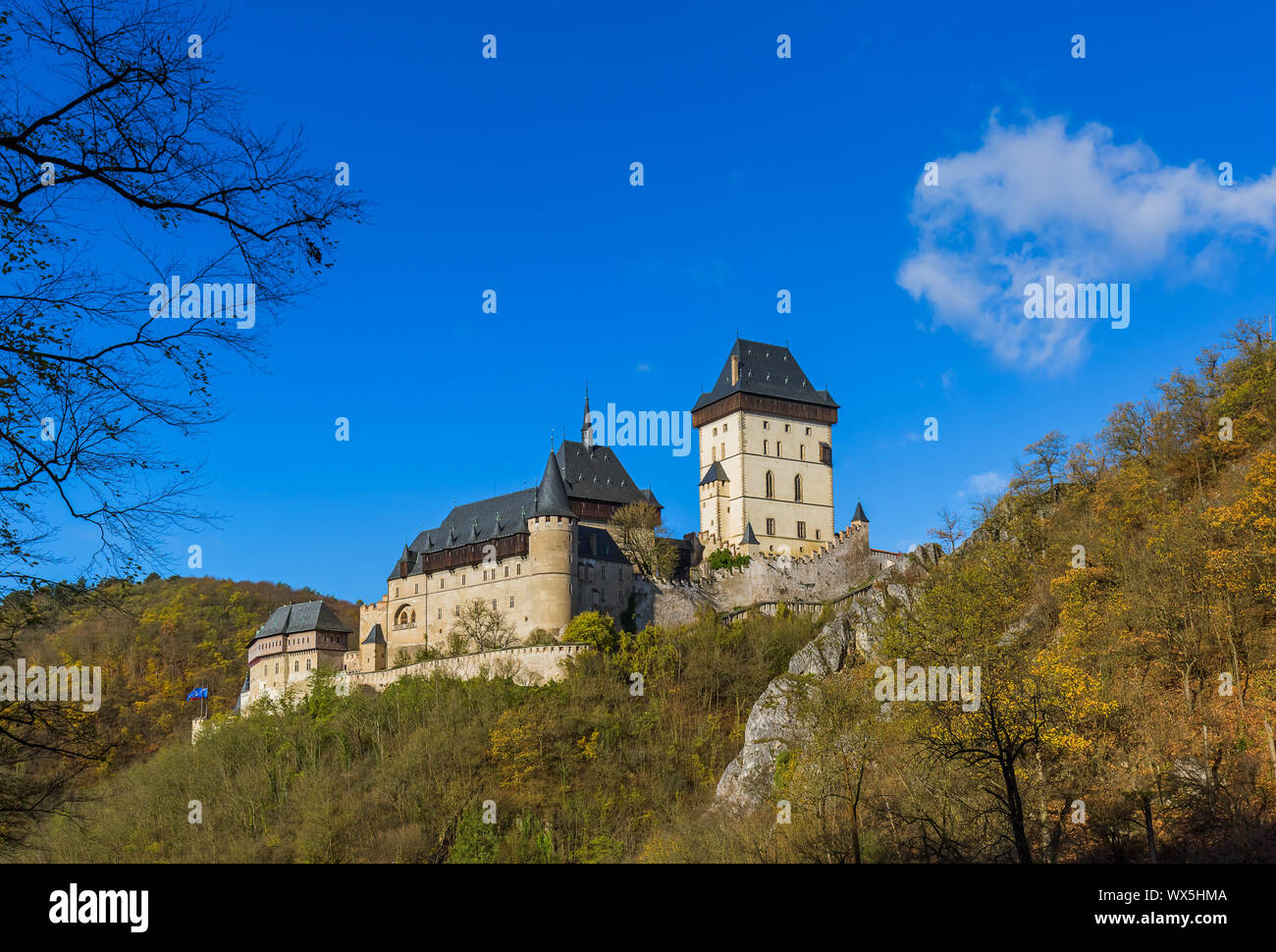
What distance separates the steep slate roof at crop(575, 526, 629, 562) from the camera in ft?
181

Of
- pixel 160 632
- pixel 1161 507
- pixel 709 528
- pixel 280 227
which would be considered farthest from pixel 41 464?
pixel 160 632

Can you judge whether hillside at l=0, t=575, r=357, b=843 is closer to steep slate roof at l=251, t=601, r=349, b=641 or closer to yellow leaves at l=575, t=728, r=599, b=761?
steep slate roof at l=251, t=601, r=349, b=641

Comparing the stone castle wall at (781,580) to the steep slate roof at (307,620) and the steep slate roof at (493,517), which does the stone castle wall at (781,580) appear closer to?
the steep slate roof at (493,517)

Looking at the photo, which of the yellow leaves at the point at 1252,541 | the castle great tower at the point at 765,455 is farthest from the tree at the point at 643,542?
the yellow leaves at the point at 1252,541

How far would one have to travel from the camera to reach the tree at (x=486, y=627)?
52.5 meters

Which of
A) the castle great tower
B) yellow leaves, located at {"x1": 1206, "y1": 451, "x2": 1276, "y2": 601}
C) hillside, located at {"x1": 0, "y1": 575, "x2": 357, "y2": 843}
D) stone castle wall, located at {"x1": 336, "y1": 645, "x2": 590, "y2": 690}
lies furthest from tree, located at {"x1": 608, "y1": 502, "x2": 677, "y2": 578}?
yellow leaves, located at {"x1": 1206, "y1": 451, "x2": 1276, "y2": 601}

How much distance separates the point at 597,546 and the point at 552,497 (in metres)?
3.97

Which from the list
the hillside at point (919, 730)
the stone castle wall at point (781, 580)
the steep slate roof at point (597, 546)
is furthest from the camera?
the stone castle wall at point (781, 580)

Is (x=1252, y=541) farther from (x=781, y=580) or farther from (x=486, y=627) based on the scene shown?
(x=486, y=627)

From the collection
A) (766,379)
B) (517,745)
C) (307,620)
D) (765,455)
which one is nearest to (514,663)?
(517,745)

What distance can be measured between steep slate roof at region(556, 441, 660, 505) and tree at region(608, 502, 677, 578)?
10.0ft

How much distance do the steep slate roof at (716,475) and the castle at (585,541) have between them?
9 cm

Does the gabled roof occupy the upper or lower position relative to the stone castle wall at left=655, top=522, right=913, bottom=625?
upper
